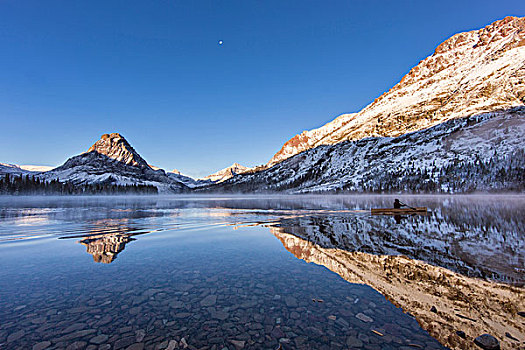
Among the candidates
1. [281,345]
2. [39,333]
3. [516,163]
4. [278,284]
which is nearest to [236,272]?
[278,284]

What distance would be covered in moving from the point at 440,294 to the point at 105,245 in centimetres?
2034

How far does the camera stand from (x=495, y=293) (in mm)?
10352

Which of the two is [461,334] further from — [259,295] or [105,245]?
[105,245]

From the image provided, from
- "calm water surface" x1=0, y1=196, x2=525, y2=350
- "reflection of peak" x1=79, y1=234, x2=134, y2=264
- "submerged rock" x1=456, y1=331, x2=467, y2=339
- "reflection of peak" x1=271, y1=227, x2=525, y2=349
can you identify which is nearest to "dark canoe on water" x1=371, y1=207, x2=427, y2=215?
"calm water surface" x1=0, y1=196, x2=525, y2=350

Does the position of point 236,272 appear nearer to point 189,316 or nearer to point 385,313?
point 189,316

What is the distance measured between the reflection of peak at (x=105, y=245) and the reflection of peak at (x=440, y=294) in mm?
11786

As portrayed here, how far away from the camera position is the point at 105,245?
18250mm

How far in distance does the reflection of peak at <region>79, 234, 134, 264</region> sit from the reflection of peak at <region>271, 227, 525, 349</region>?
38.7 ft

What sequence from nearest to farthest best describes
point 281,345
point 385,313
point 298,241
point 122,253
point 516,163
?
point 281,345 < point 385,313 < point 122,253 < point 298,241 < point 516,163

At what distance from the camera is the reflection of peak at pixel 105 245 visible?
1529 centimetres

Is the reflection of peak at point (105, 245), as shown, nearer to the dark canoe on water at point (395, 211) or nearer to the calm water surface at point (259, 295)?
the calm water surface at point (259, 295)

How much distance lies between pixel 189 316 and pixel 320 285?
5738 millimetres

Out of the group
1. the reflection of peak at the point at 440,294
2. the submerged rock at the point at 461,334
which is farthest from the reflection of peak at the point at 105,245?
the submerged rock at the point at 461,334

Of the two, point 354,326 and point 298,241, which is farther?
point 298,241
